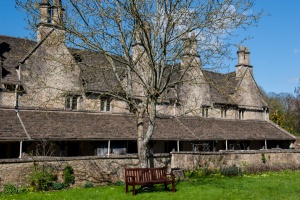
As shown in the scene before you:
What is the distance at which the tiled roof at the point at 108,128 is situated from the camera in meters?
20.5

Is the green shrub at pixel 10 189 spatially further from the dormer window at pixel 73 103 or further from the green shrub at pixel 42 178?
the dormer window at pixel 73 103

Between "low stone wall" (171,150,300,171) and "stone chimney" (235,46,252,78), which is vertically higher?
"stone chimney" (235,46,252,78)

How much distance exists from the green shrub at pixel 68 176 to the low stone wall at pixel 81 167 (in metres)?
0.24

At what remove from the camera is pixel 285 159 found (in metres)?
27.4

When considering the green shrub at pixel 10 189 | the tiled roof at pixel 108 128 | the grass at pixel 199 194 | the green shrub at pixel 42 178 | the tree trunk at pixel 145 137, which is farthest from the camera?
the tiled roof at pixel 108 128

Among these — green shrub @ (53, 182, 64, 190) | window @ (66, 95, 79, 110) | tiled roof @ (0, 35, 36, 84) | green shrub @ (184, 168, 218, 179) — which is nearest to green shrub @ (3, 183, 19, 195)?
green shrub @ (53, 182, 64, 190)

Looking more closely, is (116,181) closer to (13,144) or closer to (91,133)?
(91,133)

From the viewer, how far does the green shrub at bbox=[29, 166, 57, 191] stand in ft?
52.1

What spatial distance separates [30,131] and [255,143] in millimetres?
23016

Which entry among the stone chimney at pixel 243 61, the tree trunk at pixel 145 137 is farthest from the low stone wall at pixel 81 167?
the stone chimney at pixel 243 61

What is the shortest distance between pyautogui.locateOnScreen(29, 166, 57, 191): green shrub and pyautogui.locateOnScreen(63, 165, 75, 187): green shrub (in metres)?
0.50

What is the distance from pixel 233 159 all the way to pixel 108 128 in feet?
30.5

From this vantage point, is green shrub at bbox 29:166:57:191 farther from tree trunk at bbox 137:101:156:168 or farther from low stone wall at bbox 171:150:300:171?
low stone wall at bbox 171:150:300:171

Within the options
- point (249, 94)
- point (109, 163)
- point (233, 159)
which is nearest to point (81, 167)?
point (109, 163)
